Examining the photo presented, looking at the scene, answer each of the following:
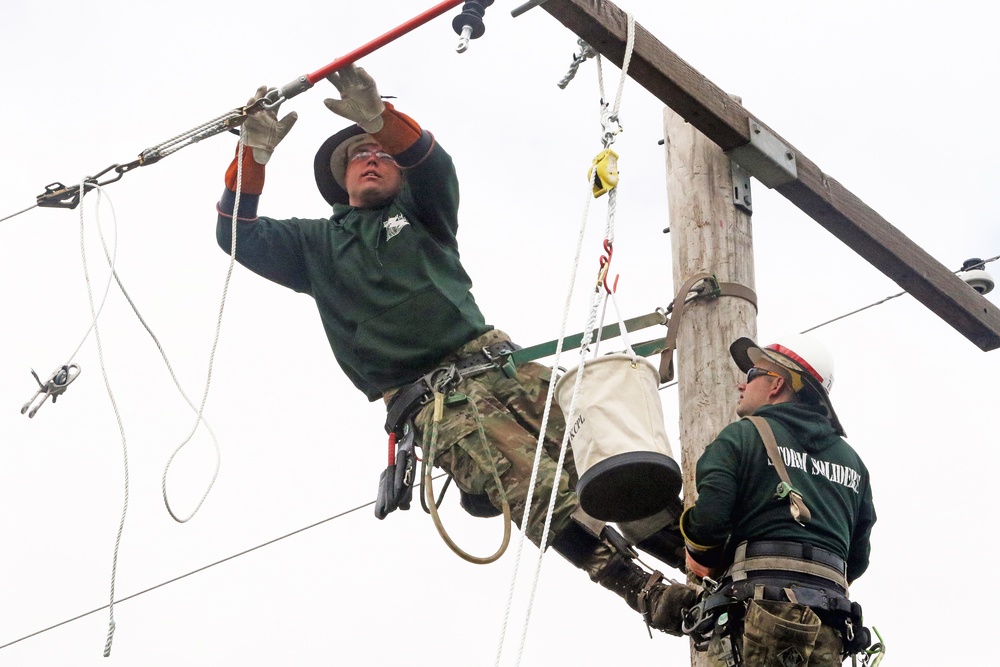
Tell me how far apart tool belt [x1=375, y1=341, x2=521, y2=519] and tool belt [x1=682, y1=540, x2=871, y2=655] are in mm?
1193

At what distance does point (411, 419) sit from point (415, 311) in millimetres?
388

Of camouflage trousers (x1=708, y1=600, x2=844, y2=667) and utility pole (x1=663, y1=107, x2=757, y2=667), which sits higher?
utility pole (x1=663, y1=107, x2=757, y2=667)

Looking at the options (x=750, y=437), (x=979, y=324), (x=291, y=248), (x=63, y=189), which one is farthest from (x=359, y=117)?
(x=979, y=324)

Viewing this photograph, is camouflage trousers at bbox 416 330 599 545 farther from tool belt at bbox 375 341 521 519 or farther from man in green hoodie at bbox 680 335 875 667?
man in green hoodie at bbox 680 335 875 667

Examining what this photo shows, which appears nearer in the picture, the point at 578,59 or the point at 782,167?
the point at 578,59

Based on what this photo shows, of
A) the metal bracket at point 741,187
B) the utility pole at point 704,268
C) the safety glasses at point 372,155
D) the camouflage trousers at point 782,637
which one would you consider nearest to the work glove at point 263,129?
the safety glasses at point 372,155

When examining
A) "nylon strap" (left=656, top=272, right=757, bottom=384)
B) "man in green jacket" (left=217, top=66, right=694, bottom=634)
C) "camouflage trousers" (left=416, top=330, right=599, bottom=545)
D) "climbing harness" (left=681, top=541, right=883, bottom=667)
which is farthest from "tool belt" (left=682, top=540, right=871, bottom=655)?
"nylon strap" (left=656, top=272, right=757, bottom=384)

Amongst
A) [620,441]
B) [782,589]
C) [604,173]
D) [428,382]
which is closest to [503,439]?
[428,382]

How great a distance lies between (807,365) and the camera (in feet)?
16.2

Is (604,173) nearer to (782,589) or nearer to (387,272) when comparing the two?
(387,272)

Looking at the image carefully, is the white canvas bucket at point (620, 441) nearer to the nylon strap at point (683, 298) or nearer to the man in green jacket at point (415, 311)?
the man in green jacket at point (415, 311)

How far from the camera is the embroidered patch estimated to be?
5.65 meters

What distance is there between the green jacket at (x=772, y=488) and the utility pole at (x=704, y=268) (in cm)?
41

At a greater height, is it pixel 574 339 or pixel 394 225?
pixel 394 225
